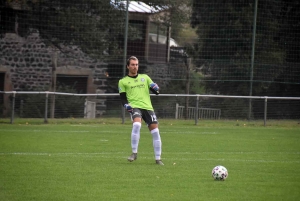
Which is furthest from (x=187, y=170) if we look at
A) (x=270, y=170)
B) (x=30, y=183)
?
(x=30, y=183)

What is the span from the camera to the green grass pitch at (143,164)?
8758 mm

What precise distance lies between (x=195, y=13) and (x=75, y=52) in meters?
5.21

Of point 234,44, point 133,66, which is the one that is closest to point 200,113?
point 234,44

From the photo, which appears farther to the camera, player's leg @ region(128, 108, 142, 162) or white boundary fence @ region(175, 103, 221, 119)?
white boundary fence @ region(175, 103, 221, 119)

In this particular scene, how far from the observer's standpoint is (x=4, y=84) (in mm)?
30719

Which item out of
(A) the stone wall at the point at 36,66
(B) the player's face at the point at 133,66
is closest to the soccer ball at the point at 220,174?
(B) the player's face at the point at 133,66

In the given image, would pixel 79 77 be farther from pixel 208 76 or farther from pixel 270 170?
pixel 270 170

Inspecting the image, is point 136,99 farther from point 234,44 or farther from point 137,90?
point 234,44

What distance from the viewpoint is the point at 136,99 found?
12.7 m

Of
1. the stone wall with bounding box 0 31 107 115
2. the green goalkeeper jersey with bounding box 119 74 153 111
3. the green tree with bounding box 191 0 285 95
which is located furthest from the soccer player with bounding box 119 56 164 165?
the stone wall with bounding box 0 31 107 115

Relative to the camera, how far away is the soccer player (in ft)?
40.7

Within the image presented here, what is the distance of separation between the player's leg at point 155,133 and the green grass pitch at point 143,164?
0.86ft

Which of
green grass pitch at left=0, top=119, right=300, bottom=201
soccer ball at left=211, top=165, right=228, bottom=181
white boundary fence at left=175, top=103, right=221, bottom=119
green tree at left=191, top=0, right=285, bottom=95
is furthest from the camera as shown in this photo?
green tree at left=191, top=0, right=285, bottom=95

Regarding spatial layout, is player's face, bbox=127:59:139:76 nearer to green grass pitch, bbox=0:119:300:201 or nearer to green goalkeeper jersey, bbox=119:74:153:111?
green goalkeeper jersey, bbox=119:74:153:111
